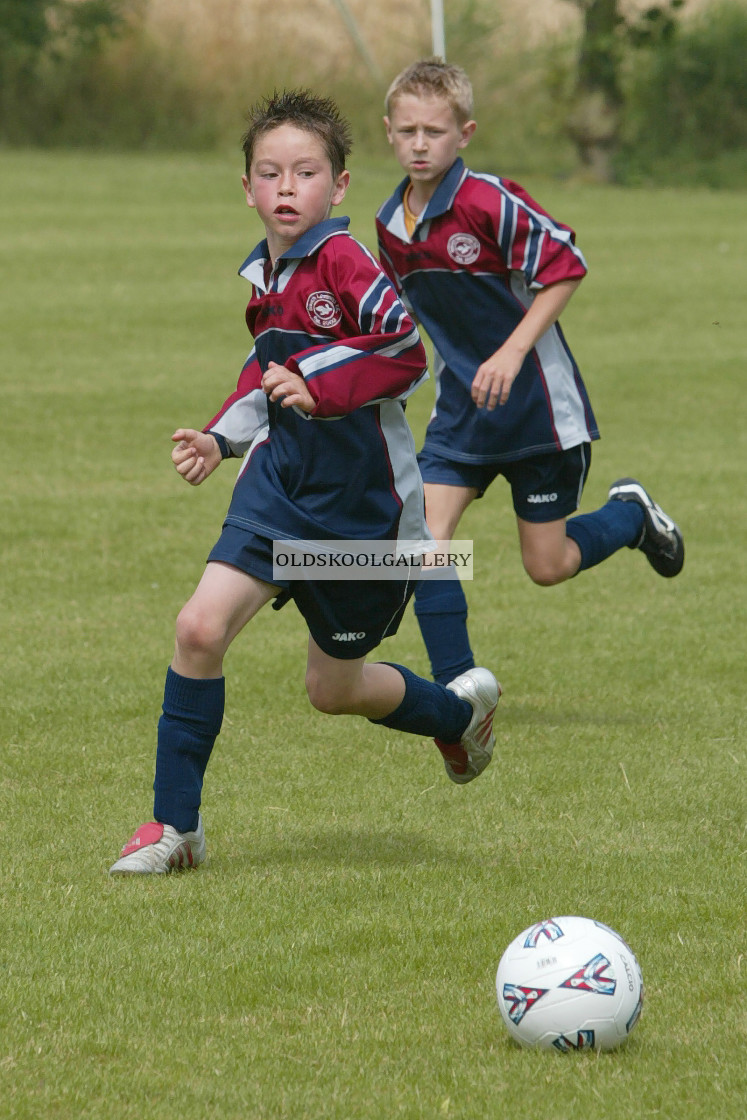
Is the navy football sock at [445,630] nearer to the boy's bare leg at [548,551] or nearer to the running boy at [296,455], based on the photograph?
the boy's bare leg at [548,551]

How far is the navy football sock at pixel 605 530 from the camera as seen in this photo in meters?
6.20

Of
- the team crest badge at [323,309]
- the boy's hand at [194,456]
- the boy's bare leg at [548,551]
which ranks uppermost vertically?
the team crest badge at [323,309]

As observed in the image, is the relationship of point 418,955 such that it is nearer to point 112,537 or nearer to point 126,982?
point 126,982

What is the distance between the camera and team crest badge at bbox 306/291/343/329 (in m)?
4.18

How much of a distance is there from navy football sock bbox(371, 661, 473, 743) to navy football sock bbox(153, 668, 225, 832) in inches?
24.0

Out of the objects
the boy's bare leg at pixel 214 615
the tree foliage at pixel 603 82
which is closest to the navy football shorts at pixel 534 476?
the boy's bare leg at pixel 214 615

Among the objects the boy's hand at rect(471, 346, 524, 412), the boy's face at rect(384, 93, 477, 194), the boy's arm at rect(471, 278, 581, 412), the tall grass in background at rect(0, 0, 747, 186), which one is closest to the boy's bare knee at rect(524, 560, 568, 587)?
the boy's arm at rect(471, 278, 581, 412)

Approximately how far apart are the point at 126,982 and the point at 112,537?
534 centimetres

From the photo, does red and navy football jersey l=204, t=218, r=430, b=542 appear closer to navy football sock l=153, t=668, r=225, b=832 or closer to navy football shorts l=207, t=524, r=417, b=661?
navy football shorts l=207, t=524, r=417, b=661

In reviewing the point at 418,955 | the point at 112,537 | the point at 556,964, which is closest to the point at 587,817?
the point at 418,955

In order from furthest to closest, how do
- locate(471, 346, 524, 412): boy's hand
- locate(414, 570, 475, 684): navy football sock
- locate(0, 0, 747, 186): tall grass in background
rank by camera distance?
locate(0, 0, 747, 186): tall grass in background → locate(414, 570, 475, 684): navy football sock → locate(471, 346, 524, 412): boy's hand

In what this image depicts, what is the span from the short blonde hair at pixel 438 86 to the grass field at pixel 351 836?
2109 mm

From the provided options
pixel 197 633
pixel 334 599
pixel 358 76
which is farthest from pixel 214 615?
pixel 358 76

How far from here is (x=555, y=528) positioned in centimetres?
599
